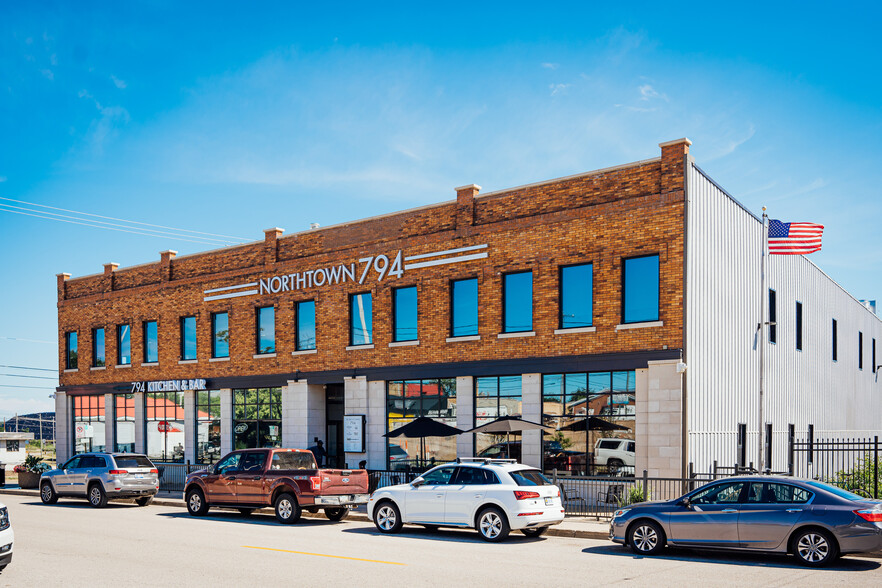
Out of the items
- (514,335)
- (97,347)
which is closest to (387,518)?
(514,335)

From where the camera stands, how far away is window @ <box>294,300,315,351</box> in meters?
30.5

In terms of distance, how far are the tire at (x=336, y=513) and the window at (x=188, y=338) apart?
15.5 metres

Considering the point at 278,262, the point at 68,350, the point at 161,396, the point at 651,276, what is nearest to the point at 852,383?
the point at 651,276

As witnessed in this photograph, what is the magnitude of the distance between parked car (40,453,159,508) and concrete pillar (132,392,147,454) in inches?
368

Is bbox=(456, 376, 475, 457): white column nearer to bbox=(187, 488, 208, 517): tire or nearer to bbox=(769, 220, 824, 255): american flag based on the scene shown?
bbox=(187, 488, 208, 517): tire

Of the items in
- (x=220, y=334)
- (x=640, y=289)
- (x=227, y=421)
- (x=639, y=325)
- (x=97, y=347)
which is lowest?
(x=227, y=421)

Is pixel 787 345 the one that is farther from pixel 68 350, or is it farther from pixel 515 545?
pixel 68 350

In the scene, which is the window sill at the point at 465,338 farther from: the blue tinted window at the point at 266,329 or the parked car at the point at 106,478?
the parked car at the point at 106,478

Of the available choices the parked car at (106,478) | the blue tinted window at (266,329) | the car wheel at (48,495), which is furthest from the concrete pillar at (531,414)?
the car wheel at (48,495)

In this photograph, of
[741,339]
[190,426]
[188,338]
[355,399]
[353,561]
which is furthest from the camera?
[188,338]

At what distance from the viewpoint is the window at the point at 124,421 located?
36781 millimetres

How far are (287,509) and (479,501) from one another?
5.74 m

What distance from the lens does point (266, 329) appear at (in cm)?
3189

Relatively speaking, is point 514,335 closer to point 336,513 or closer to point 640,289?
→ point 640,289
